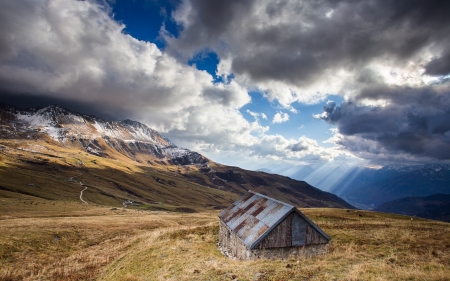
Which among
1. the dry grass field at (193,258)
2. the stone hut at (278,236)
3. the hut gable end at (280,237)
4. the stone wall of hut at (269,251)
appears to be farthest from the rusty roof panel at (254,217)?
the dry grass field at (193,258)

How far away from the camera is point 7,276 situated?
1981 centimetres

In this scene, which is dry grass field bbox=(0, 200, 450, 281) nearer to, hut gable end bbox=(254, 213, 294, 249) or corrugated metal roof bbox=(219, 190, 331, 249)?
corrugated metal roof bbox=(219, 190, 331, 249)

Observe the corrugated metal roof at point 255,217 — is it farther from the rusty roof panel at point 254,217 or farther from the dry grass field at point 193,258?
the dry grass field at point 193,258

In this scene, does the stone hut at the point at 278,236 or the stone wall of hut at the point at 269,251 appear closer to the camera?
the stone wall of hut at the point at 269,251

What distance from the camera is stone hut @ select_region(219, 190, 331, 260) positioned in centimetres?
2244

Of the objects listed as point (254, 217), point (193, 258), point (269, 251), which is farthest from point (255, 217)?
point (193, 258)

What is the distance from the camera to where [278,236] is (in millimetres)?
22828

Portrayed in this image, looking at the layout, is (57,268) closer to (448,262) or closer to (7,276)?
(7,276)

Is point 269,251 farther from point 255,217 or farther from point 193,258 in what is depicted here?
point 193,258

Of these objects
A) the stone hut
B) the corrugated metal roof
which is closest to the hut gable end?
the stone hut

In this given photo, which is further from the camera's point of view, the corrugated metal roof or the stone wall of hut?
the corrugated metal roof

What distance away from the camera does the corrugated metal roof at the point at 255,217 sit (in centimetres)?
2298

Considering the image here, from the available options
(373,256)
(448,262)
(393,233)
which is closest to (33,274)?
(373,256)

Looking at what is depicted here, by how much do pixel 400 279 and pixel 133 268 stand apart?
1896 cm
